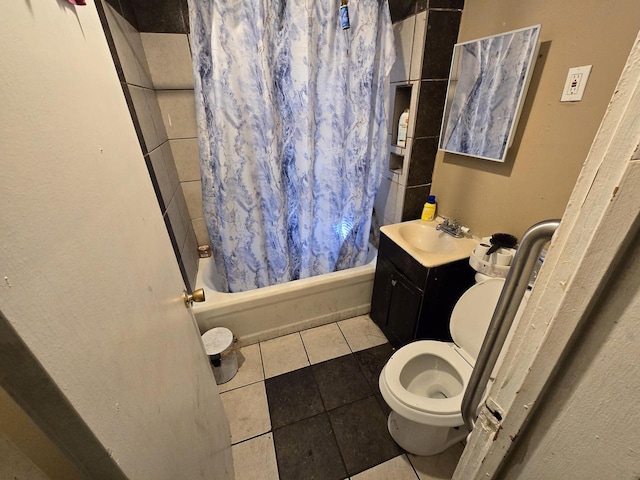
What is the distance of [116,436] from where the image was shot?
368 millimetres

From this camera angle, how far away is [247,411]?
4.52ft

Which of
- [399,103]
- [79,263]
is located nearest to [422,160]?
[399,103]

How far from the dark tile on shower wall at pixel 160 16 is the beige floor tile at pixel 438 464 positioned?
252 centimetres

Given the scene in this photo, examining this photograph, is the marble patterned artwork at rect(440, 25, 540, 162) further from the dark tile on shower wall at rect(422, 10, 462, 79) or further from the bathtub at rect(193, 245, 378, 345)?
the bathtub at rect(193, 245, 378, 345)

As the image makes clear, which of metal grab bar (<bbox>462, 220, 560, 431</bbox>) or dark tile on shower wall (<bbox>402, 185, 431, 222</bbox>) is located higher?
metal grab bar (<bbox>462, 220, 560, 431</bbox>)

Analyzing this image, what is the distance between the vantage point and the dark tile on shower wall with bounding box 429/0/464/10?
1304 millimetres

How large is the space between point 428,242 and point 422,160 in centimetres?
51

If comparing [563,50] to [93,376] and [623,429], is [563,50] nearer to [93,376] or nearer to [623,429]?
[623,429]

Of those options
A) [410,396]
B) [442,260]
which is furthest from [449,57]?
[410,396]

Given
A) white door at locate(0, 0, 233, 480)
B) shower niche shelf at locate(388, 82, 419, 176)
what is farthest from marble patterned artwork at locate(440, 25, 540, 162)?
white door at locate(0, 0, 233, 480)

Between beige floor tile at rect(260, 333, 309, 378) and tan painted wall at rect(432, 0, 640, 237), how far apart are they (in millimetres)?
1270

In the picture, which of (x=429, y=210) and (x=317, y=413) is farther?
(x=429, y=210)

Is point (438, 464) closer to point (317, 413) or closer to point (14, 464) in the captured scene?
point (317, 413)

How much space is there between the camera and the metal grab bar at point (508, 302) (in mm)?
406
